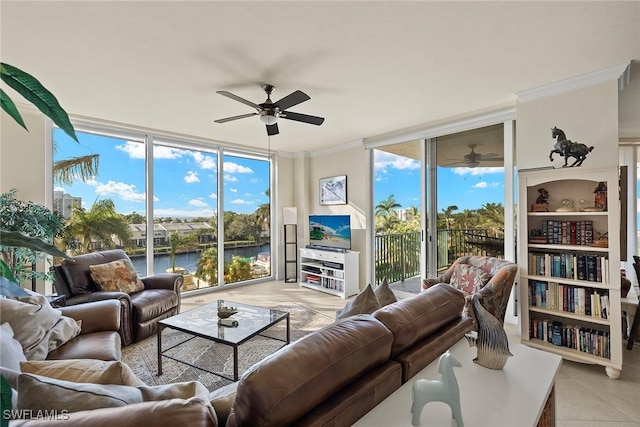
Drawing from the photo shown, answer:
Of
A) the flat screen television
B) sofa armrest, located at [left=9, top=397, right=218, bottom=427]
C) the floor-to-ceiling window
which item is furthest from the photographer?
the flat screen television

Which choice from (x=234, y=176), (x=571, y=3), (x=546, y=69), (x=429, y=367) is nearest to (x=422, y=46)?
(x=571, y=3)

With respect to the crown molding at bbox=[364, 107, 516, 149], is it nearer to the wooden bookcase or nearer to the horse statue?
the wooden bookcase

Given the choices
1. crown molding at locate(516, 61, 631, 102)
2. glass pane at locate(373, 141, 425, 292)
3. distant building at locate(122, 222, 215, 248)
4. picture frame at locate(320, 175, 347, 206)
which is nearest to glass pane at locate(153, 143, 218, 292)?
distant building at locate(122, 222, 215, 248)

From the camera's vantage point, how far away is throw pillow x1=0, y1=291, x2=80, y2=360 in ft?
5.81

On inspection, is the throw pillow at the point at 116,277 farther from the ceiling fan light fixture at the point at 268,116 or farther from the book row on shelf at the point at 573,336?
the book row on shelf at the point at 573,336

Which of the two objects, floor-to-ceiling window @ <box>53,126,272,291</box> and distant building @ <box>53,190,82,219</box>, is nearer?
distant building @ <box>53,190,82,219</box>

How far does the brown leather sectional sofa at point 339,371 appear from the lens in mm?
840

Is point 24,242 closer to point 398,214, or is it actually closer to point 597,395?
point 597,395

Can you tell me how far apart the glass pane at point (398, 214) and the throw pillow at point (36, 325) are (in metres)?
4.03

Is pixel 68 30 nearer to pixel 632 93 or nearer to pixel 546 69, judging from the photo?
pixel 546 69

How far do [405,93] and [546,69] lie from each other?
1179mm

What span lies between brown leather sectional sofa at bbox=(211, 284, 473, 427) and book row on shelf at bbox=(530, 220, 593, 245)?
212 cm

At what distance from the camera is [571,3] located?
178cm

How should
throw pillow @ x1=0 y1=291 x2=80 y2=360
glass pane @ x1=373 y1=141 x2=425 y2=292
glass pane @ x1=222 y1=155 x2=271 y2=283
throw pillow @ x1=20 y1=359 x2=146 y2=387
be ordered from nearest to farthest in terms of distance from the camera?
throw pillow @ x1=20 y1=359 x2=146 y2=387 < throw pillow @ x1=0 y1=291 x2=80 y2=360 < glass pane @ x1=373 y1=141 x2=425 y2=292 < glass pane @ x1=222 y1=155 x2=271 y2=283
